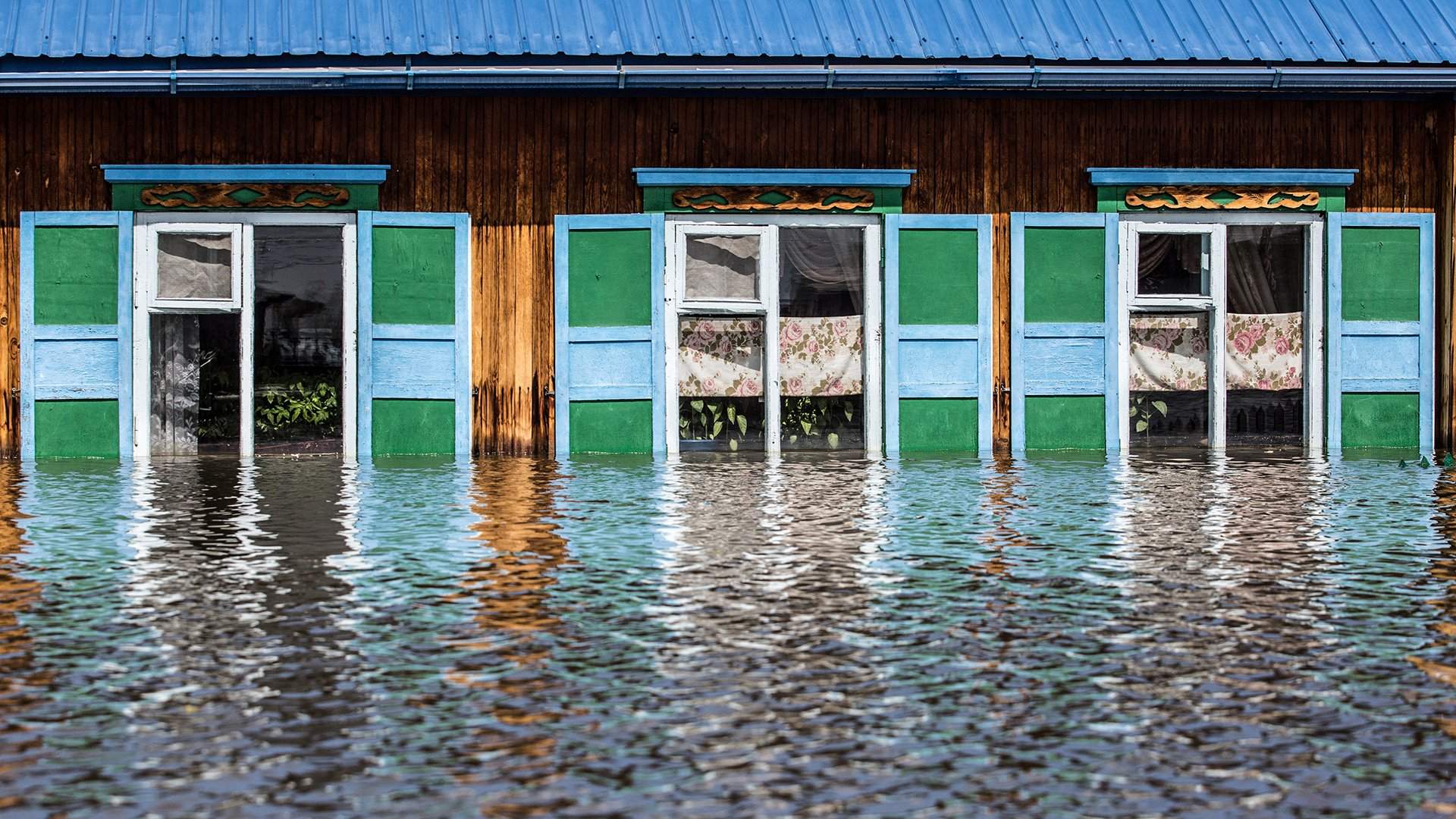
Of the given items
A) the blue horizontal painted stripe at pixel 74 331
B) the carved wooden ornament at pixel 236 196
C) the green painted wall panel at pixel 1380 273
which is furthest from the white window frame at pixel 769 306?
the blue horizontal painted stripe at pixel 74 331

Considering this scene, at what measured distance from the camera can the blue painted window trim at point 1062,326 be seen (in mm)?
14211

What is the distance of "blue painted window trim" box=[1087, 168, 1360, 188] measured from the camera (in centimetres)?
1431

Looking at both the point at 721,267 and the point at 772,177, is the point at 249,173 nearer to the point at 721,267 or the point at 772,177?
the point at 721,267

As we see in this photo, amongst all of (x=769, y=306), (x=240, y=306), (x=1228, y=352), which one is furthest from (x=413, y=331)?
(x=1228, y=352)

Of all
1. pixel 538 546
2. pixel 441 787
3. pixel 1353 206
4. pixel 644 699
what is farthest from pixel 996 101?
pixel 441 787

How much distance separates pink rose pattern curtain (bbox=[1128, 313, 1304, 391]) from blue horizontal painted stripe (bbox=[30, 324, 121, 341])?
23.6 feet

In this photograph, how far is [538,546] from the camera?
8055 millimetres

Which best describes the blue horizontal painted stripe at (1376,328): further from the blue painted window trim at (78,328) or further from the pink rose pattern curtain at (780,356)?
the blue painted window trim at (78,328)

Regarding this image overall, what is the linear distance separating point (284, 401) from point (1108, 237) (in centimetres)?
594

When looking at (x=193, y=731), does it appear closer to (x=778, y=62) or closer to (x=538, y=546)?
(x=538, y=546)

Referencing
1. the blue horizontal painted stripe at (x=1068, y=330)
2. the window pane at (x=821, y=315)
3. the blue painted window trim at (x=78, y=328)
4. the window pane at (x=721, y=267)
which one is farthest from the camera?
the blue horizontal painted stripe at (x=1068, y=330)

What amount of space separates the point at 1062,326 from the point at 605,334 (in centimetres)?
327

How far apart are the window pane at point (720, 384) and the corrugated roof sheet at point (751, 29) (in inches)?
76.7

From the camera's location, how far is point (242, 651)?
547 cm
